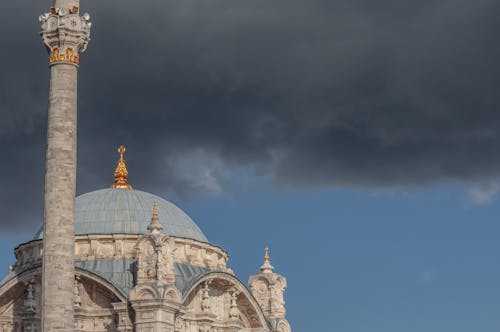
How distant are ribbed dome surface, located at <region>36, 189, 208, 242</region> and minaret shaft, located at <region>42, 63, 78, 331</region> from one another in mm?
10895

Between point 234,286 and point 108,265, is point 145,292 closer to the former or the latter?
point 108,265

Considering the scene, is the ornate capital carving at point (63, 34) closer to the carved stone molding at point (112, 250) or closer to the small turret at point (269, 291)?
the carved stone molding at point (112, 250)

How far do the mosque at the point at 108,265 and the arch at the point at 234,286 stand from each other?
0.17 ft

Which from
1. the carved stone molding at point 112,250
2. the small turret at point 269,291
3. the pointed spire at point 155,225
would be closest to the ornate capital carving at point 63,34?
the pointed spire at point 155,225

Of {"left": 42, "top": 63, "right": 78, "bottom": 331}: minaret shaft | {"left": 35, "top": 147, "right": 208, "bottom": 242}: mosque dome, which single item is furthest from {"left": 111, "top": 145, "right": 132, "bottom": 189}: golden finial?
{"left": 42, "top": 63, "right": 78, "bottom": 331}: minaret shaft

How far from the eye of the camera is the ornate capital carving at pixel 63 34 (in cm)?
5100

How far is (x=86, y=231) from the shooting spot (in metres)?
60.6

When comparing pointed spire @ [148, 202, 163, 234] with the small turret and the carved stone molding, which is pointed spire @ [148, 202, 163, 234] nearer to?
the carved stone molding

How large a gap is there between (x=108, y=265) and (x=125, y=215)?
11.2ft

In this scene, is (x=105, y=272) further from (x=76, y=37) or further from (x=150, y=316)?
(x=76, y=37)

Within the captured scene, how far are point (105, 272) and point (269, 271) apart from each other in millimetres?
11833

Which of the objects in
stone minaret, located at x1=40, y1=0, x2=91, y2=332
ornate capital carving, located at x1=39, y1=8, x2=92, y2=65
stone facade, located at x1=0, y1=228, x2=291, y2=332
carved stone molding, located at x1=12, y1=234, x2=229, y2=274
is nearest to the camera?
stone minaret, located at x1=40, y1=0, x2=91, y2=332

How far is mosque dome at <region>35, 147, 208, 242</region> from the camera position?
60.8 m

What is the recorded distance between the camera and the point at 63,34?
5100 centimetres
